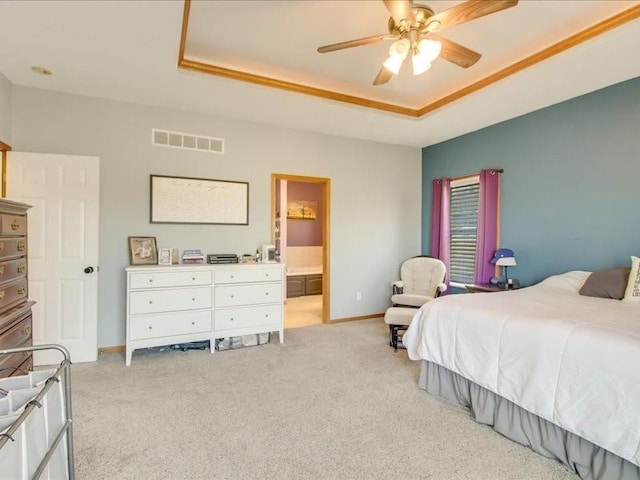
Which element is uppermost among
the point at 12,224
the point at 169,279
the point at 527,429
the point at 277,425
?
the point at 12,224

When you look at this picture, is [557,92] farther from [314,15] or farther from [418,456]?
[418,456]

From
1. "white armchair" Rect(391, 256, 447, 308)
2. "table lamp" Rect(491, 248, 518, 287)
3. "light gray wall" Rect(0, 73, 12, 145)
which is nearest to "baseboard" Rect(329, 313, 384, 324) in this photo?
"white armchair" Rect(391, 256, 447, 308)

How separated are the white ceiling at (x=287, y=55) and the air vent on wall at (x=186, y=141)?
30 centimetres

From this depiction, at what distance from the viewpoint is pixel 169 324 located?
3367 mm

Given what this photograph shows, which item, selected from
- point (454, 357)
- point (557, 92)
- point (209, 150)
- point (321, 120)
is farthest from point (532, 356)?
point (209, 150)

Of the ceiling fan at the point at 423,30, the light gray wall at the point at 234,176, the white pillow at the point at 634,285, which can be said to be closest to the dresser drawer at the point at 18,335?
the light gray wall at the point at 234,176

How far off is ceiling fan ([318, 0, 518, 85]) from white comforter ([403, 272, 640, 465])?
1764 mm

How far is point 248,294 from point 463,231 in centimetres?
314

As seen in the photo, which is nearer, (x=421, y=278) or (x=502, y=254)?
(x=502, y=254)

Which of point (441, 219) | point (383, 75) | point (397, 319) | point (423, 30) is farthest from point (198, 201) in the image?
point (441, 219)

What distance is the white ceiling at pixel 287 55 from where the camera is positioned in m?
2.29

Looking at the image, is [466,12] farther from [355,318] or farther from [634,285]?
[355,318]

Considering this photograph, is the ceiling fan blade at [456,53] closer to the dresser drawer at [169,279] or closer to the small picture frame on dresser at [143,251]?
the dresser drawer at [169,279]

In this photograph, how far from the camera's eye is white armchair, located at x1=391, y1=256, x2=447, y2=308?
441 cm
